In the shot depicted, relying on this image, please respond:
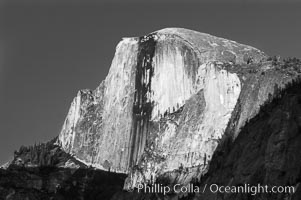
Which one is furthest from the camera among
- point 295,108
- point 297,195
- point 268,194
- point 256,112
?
point 256,112

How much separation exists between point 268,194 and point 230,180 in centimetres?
1971

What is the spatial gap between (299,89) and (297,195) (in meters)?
42.5

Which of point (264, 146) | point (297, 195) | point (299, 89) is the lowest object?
point (297, 195)

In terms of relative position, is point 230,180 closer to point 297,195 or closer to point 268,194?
point 268,194

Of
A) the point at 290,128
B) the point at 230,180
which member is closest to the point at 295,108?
the point at 290,128

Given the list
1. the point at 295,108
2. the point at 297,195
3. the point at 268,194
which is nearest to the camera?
the point at 297,195

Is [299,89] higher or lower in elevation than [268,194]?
higher

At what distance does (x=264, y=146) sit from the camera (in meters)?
171

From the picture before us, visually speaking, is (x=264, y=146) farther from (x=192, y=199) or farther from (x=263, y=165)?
(x=192, y=199)

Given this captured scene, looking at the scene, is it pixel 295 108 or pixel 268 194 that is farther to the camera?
pixel 295 108

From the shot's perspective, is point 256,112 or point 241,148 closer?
point 241,148

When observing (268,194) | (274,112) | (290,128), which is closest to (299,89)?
(274,112)

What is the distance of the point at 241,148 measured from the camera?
599ft

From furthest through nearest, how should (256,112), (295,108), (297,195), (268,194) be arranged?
(256,112), (295,108), (268,194), (297,195)
